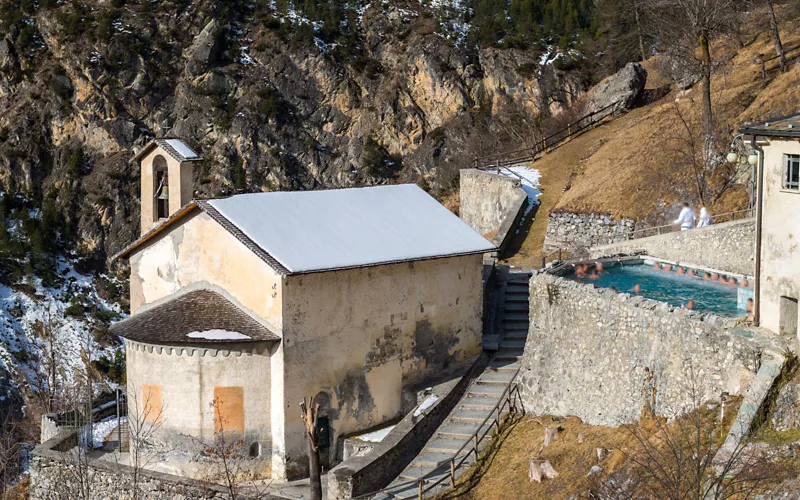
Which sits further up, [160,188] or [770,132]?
[770,132]

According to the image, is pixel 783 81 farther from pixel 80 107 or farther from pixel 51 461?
pixel 80 107

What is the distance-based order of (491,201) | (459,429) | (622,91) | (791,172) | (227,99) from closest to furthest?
(791,172), (459,429), (491,201), (622,91), (227,99)

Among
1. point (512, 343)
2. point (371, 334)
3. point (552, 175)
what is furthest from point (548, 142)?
point (371, 334)

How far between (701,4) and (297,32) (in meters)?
63.8

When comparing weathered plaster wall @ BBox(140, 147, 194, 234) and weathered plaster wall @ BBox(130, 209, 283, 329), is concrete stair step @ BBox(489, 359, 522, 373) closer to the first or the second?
weathered plaster wall @ BBox(130, 209, 283, 329)

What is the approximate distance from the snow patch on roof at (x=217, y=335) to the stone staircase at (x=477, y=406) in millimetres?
5174

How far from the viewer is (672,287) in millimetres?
25797

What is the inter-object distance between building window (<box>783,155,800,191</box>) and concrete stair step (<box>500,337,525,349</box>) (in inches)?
496

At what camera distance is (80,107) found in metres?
97.8

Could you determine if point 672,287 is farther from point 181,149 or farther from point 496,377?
point 181,149

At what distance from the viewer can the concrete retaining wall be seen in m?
43.8

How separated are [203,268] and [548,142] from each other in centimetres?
3484

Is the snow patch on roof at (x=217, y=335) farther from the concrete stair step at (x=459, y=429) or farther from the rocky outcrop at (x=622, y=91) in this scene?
the rocky outcrop at (x=622, y=91)

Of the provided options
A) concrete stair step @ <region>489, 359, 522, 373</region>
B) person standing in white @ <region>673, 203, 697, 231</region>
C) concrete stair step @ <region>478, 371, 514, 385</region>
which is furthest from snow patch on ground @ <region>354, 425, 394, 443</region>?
person standing in white @ <region>673, 203, 697, 231</region>
